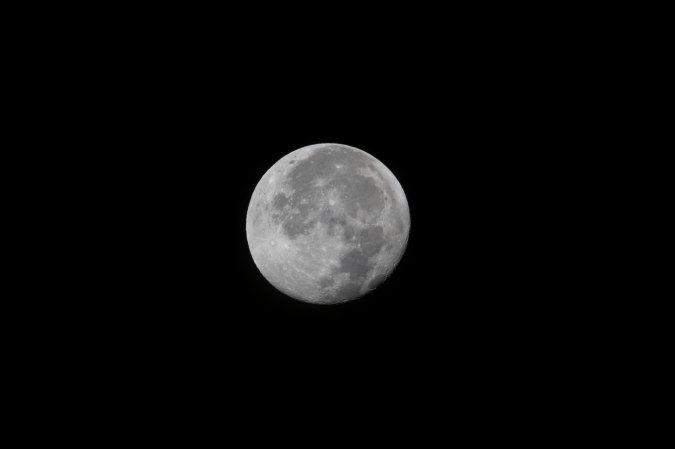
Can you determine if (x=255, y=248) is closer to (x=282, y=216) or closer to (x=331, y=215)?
(x=282, y=216)

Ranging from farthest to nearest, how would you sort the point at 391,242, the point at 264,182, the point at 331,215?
the point at 264,182 < the point at 391,242 < the point at 331,215

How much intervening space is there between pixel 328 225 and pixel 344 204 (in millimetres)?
277

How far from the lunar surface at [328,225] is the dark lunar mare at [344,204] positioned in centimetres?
1

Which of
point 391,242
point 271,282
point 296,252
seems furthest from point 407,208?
point 271,282

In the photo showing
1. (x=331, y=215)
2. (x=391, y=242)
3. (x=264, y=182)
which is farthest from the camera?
(x=264, y=182)

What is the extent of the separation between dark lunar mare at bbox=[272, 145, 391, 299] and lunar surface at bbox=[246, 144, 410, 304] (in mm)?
10

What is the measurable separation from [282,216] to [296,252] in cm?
42

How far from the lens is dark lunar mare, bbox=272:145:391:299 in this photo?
4242mm

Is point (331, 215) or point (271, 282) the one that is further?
point (271, 282)

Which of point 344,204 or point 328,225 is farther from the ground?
point 344,204

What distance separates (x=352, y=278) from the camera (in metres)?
4.44

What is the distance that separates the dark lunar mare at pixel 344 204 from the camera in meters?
4.24

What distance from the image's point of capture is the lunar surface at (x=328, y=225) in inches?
167

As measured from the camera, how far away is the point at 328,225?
4.21 meters
